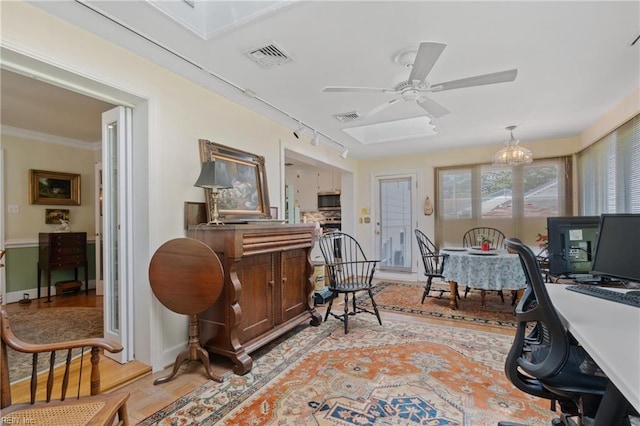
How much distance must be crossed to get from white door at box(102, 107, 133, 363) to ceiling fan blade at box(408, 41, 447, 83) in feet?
7.01

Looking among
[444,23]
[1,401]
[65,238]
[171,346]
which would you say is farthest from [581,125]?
[65,238]

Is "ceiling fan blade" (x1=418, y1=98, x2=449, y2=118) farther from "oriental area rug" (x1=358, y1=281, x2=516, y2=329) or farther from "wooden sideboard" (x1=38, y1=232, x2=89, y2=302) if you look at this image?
"wooden sideboard" (x1=38, y1=232, x2=89, y2=302)

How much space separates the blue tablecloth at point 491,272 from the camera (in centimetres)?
328

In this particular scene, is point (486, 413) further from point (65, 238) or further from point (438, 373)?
point (65, 238)

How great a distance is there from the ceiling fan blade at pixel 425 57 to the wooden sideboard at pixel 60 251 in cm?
501

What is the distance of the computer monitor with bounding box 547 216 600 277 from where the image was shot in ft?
8.02

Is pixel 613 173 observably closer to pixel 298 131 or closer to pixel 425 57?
pixel 425 57

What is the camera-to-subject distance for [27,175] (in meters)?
4.18

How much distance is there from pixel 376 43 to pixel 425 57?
43 cm

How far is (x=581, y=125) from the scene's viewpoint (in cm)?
381

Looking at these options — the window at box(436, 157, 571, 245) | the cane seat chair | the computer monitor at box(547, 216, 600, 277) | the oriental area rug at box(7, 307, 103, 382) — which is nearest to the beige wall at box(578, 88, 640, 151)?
the window at box(436, 157, 571, 245)

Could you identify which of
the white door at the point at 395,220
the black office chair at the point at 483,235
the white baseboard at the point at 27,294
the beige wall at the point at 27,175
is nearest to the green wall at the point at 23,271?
the white baseboard at the point at 27,294

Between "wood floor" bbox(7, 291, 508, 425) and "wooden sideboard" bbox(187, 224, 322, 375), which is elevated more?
"wooden sideboard" bbox(187, 224, 322, 375)

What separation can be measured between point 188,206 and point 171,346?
1.13 m
